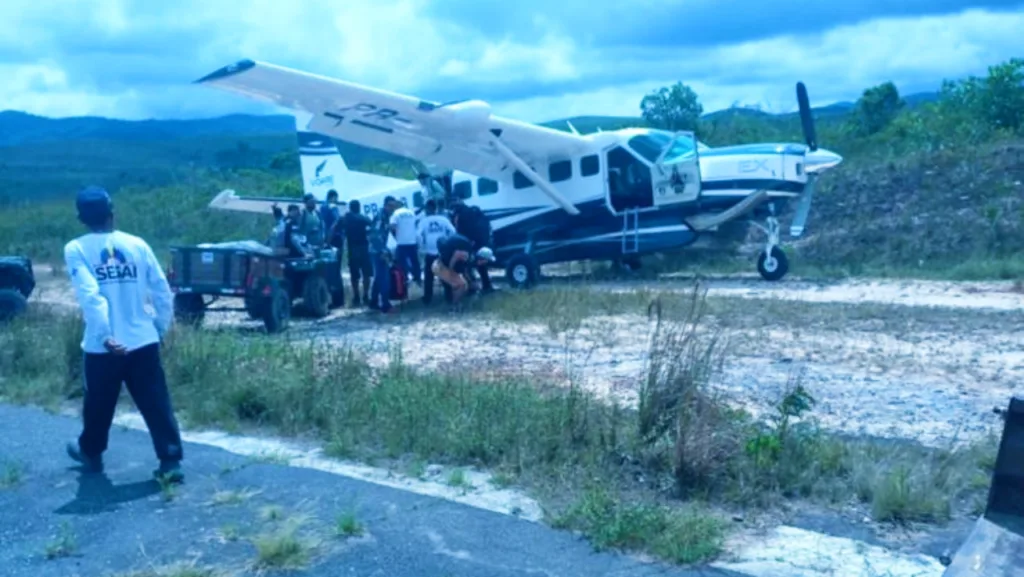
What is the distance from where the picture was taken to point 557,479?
7.75m

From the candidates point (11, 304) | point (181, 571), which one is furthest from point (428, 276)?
point (181, 571)

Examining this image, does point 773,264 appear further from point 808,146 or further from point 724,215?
point 808,146

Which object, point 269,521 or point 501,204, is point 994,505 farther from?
point 501,204

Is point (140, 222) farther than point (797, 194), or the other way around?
point (140, 222)

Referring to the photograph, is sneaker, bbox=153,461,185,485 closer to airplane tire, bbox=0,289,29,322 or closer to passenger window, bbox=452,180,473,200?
airplane tire, bbox=0,289,29,322

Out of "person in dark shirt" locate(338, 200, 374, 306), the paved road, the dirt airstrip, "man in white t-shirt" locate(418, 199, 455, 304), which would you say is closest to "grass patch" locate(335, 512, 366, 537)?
the paved road

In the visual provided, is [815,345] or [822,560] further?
[815,345]

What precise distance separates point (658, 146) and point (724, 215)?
64.9 inches

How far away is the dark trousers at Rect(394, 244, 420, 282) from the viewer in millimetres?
20156

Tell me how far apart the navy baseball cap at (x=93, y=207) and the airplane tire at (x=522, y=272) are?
593 inches

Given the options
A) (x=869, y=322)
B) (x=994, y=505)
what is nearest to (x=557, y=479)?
(x=994, y=505)

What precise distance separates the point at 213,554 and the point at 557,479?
208cm

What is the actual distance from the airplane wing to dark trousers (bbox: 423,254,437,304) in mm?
2482

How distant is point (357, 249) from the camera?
20453 millimetres
